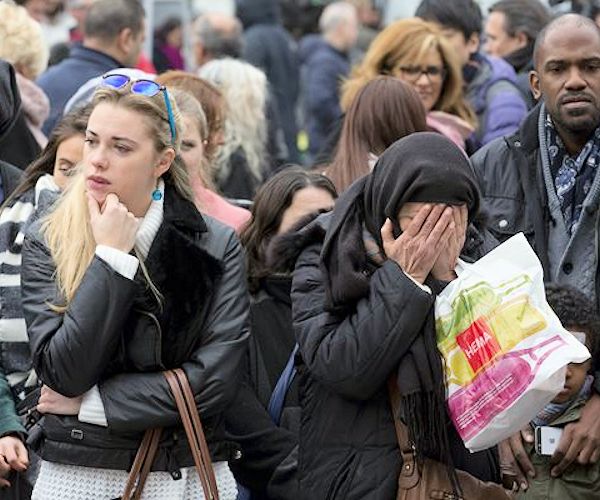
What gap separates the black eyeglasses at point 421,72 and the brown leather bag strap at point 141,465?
3416mm

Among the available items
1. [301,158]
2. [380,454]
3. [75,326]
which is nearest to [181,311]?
[75,326]

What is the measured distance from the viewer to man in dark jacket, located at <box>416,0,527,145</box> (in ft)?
24.9

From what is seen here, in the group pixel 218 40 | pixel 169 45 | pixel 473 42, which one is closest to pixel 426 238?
pixel 473 42

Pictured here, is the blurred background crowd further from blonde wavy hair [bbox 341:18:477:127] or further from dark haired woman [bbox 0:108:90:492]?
dark haired woman [bbox 0:108:90:492]

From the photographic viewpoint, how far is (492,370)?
4.04 metres

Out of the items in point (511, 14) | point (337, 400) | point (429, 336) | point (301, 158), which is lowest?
point (301, 158)

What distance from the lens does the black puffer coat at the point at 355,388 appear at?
4.11m

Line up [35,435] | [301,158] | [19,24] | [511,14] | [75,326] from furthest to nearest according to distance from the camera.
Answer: [301,158] → [511,14] → [19,24] → [35,435] → [75,326]

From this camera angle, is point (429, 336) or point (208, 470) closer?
point (429, 336)

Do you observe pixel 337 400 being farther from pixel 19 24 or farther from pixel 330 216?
pixel 19 24

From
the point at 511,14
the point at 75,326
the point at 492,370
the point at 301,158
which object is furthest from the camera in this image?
the point at 301,158

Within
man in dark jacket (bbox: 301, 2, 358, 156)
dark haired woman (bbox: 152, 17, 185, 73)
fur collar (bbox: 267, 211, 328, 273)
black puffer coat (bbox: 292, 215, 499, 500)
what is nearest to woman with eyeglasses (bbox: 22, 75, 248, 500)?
fur collar (bbox: 267, 211, 328, 273)

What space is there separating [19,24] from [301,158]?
6.38 metres

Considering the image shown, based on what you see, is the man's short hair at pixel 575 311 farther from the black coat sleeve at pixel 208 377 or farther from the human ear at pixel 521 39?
the human ear at pixel 521 39
